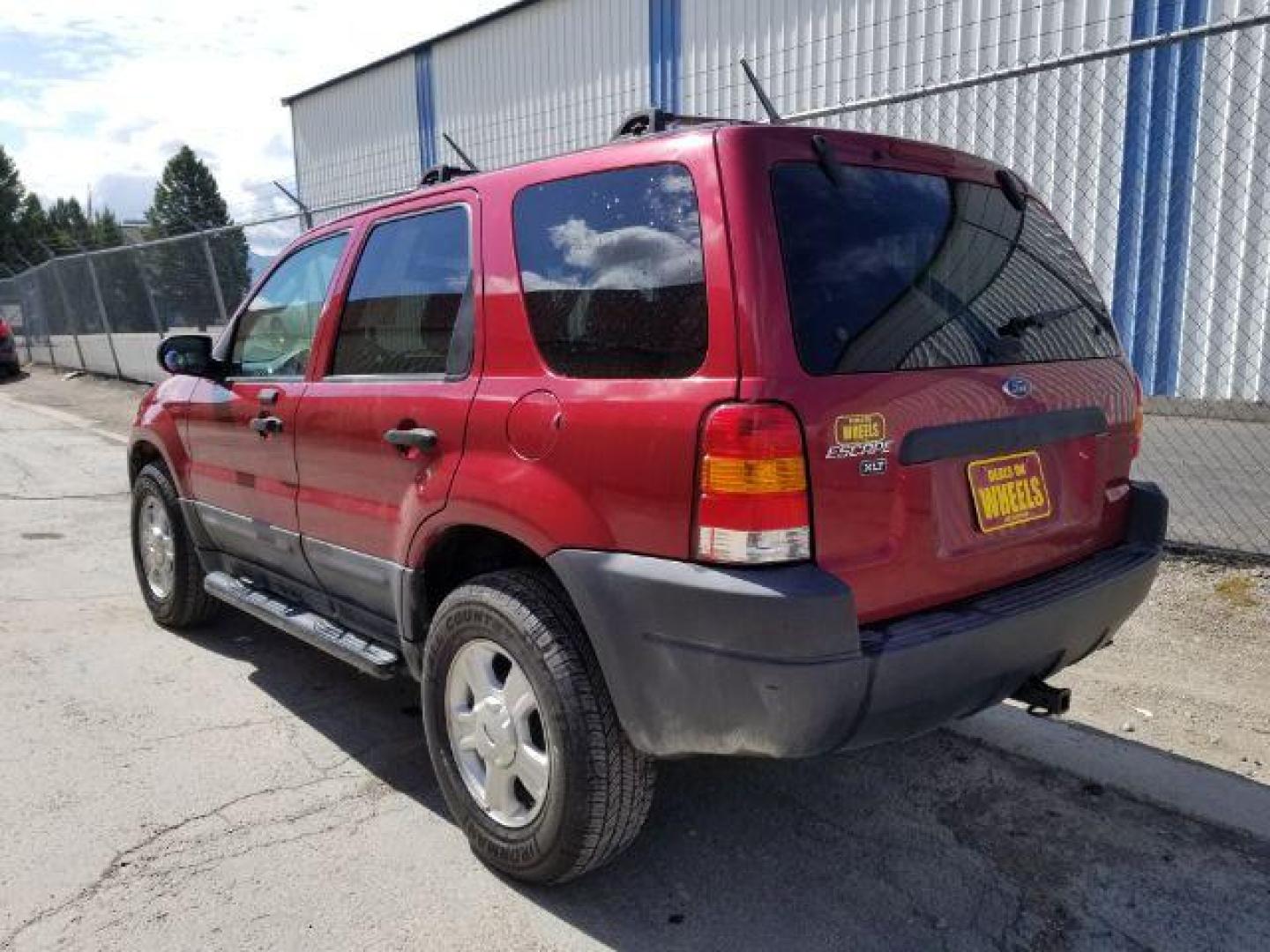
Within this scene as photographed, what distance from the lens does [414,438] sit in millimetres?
2863

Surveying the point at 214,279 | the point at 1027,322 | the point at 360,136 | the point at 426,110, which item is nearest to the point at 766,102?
the point at 1027,322

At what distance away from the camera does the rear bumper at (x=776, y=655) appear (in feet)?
6.83

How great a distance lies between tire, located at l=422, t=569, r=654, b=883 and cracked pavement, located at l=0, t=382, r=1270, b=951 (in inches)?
6.3

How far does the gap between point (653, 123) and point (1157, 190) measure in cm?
763

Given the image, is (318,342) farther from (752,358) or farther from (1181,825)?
(1181,825)

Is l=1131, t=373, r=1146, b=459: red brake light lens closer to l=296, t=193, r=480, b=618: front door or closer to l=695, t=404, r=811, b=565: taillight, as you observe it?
l=695, t=404, r=811, b=565: taillight

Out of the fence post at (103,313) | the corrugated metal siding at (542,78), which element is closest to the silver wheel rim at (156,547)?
the corrugated metal siding at (542,78)

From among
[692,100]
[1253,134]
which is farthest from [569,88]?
[1253,134]

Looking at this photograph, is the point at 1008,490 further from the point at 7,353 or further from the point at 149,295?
the point at 7,353

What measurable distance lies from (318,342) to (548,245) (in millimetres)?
1311

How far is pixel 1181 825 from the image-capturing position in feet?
9.66

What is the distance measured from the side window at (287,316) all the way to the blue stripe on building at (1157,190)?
291 inches

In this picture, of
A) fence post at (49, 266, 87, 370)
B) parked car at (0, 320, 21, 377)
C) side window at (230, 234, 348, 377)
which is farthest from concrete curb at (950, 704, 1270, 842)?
parked car at (0, 320, 21, 377)

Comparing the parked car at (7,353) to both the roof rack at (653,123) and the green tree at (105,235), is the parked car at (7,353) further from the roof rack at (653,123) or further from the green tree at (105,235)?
the green tree at (105,235)
